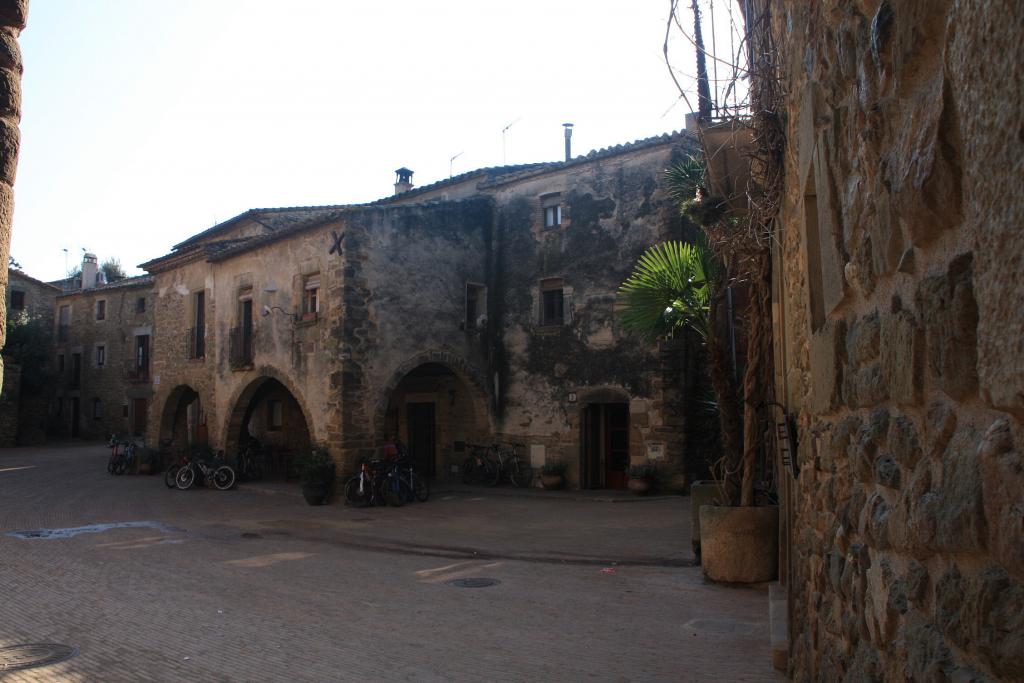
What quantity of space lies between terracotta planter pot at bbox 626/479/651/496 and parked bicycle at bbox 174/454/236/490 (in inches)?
372

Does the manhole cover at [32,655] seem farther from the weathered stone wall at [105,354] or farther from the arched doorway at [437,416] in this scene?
the weathered stone wall at [105,354]

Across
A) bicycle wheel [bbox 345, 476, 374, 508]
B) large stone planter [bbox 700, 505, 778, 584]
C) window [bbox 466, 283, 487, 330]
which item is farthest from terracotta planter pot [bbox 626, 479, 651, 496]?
large stone planter [bbox 700, 505, 778, 584]

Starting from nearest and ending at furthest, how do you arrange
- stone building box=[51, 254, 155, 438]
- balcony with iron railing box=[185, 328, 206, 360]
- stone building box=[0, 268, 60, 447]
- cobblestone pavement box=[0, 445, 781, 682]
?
cobblestone pavement box=[0, 445, 781, 682] < balcony with iron railing box=[185, 328, 206, 360] < stone building box=[0, 268, 60, 447] < stone building box=[51, 254, 155, 438]

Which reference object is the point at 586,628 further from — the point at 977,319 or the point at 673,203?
the point at 673,203

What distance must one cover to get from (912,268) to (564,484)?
16357mm

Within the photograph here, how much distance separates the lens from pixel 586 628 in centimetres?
639

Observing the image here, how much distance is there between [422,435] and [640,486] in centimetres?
679

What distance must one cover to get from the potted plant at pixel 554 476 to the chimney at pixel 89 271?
3003cm

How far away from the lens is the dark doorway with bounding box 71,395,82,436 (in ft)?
124

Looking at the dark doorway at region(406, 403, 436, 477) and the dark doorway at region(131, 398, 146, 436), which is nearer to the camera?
the dark doorway at region(406, 403, 436, 477)

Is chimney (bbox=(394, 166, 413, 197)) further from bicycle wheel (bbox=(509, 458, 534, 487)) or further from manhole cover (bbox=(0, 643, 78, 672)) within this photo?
manhole cover (bbox=(0, 643, 78, 672))

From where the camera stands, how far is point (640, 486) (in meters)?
16.0

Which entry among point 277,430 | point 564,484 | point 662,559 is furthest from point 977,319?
point 277,430

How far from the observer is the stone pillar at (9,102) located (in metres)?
3.50
